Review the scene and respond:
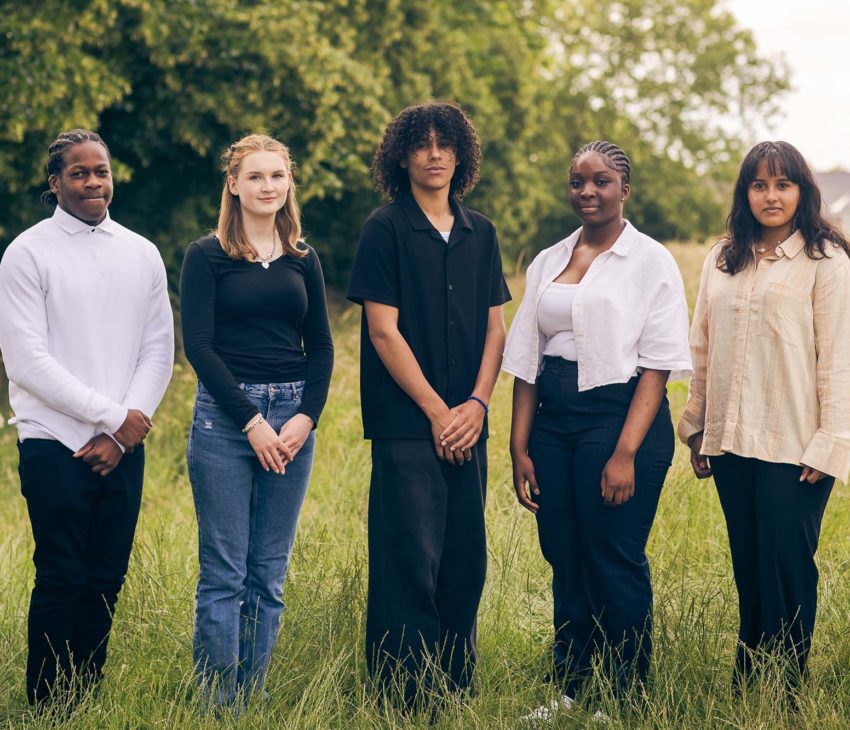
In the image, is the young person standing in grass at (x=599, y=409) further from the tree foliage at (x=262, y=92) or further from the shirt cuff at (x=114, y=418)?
the tree foliage at (x=262, y=92)

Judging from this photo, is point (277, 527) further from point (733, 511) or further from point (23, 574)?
point (23, 574)

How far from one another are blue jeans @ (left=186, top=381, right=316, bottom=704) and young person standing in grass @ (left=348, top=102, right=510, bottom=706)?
0.33 m

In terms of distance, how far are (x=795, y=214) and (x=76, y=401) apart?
2639 millimetres

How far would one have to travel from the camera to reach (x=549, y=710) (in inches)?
163

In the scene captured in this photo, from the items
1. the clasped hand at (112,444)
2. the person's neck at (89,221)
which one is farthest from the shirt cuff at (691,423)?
the person's neck at (89,221)

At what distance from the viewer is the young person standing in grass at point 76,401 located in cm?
400

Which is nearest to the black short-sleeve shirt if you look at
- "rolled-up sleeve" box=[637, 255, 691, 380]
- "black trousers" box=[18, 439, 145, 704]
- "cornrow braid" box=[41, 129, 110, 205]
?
"rolled-up sleeve" box=[637, 255, 691, 380]

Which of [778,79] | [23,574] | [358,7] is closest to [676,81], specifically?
[778,79]

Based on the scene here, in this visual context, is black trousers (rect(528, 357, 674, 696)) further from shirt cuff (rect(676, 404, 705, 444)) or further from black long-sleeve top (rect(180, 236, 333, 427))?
black long-sleeve top (rect(180, 236, 333, 427))

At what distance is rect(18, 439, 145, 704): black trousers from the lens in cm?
401

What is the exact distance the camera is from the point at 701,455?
14.2 ft

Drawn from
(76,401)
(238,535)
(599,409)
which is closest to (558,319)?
(599,409)

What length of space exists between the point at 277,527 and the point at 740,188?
211 cm

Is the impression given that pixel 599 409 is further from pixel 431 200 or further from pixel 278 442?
pixel 278 442
